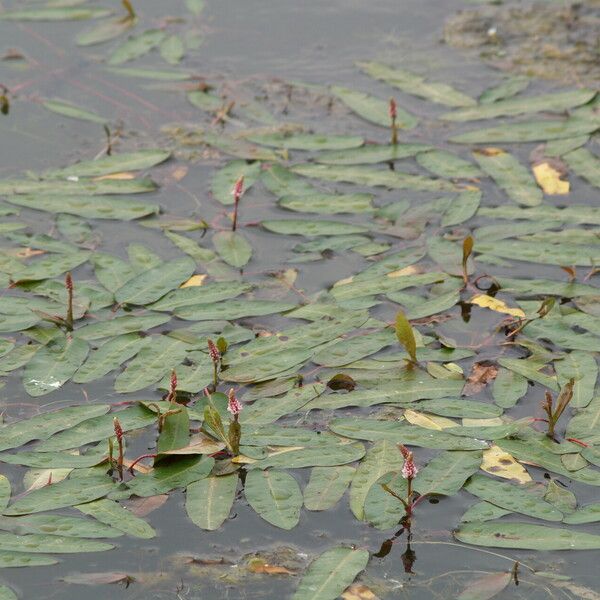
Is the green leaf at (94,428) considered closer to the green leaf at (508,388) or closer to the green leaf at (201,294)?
the green leaf at (201,294)

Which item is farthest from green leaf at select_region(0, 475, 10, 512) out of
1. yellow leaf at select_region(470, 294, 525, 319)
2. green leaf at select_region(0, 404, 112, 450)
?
yellow leaf at select_region(470, 294, 525, 319)

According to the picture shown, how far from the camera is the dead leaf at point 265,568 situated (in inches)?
91.6

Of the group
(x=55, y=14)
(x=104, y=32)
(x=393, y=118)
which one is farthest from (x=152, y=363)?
(x=55, y=14)

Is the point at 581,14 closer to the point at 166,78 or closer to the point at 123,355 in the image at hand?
the point at 166,78

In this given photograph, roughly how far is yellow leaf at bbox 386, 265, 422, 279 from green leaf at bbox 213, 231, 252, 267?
0.41 metres

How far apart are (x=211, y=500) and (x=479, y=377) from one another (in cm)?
75

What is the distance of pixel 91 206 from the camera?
3541mm

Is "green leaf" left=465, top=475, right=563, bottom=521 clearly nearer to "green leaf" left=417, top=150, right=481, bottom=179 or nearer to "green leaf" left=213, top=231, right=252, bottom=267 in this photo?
"green leaf" left=213, top=231, right=252, bottom=267

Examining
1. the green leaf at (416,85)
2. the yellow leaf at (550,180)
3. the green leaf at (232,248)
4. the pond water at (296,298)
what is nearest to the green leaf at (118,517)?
the pond water at (296,298)

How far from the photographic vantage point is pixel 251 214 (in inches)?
140

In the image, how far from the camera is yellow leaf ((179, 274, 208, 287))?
3186 mm

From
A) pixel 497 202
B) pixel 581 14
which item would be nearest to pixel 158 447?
pixel 497 202

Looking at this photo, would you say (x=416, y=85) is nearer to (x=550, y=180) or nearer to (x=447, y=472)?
(x=550, y=180)

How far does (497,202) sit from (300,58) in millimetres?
1237
